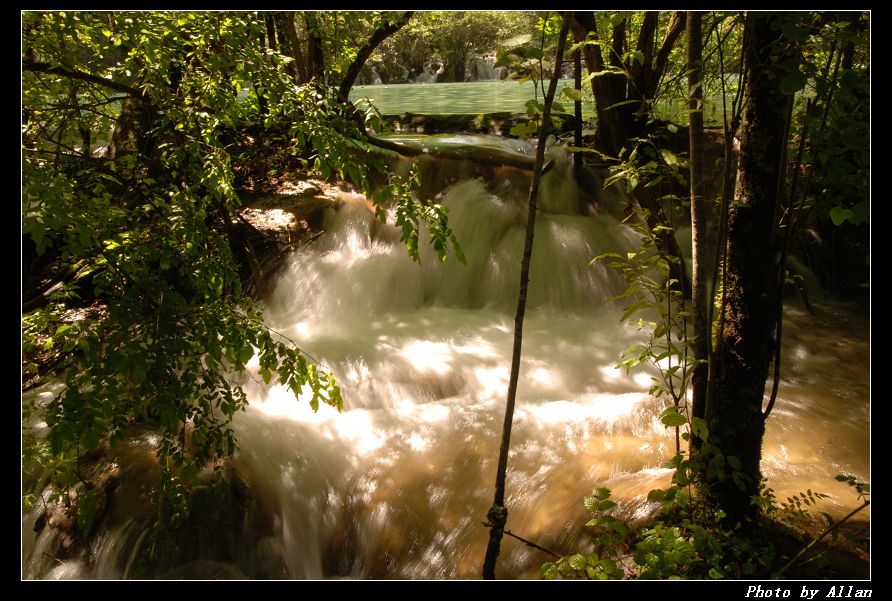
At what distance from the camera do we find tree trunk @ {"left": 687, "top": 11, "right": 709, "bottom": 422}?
7.06 feet

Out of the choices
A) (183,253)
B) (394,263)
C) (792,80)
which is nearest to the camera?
(792,80)

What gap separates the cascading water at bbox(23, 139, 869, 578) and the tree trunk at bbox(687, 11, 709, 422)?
1031mm

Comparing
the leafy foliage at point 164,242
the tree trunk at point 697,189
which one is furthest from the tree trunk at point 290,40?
the tree trunk at point 697,189

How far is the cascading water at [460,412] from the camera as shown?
3.07m

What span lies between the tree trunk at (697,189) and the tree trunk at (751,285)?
88 mm

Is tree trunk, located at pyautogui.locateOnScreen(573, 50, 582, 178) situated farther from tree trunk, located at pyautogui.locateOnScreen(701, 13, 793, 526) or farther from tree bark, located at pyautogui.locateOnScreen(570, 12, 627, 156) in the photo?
tree trunk, located at pyautogui.locateOnScreen(701, 13, 793, 526)

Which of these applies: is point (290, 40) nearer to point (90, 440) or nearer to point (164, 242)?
point (164, 242)

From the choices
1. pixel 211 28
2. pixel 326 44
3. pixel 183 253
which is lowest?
pixel 183 253

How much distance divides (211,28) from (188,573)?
262 cm

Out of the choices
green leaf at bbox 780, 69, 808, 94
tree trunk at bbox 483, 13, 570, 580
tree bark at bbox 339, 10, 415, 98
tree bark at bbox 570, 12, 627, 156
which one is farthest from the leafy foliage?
tree bark at bbox 339, 10, 415, 98

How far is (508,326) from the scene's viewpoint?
6.04 m
